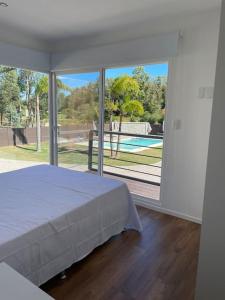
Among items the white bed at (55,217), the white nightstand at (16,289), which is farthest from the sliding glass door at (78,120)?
the white nightstand at (16,289)

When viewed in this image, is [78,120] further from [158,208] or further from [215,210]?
[215,210]

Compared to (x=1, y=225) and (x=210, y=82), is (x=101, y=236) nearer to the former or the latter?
(x=1, y=225)

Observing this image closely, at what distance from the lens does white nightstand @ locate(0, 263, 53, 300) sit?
803mm

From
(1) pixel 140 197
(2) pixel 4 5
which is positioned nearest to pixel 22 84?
(2) pixel 4 5

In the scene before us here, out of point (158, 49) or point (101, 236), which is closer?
point (101, 236)

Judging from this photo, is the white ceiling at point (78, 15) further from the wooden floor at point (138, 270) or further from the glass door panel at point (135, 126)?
the wooden floor at point (138, 270)

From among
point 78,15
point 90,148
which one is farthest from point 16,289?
point 90,148

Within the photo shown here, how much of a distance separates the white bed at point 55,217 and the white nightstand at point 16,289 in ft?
1.60

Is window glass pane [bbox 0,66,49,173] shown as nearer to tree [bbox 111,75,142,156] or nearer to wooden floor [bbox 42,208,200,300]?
tree [bbox 111,75,142,156]

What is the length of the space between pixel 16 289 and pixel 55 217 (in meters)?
0.83

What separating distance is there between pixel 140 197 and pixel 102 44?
7.51 feet

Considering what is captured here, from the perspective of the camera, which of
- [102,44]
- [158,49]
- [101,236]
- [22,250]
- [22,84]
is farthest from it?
[22,84]

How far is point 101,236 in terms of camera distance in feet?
6.87

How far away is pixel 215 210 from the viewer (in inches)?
40.4
